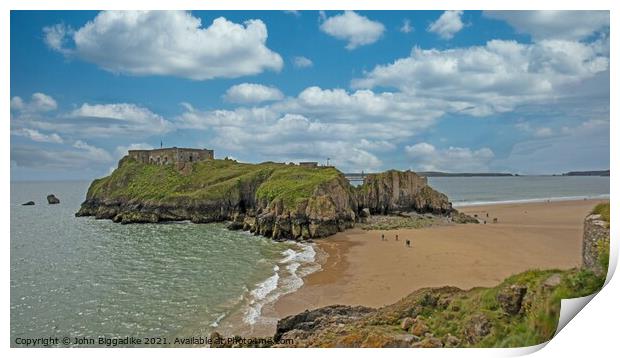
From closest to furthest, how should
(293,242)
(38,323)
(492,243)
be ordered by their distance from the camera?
(38,323) → (492,243) → (293,242)

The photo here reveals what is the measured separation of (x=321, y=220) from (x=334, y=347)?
23.6 metres

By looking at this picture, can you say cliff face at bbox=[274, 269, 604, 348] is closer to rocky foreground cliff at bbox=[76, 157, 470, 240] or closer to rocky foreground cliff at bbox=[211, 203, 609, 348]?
rocky foreground cliff at bbox=[211, 203, 609, 348]

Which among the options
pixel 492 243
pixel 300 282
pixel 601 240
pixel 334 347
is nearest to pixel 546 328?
pixel 601 240

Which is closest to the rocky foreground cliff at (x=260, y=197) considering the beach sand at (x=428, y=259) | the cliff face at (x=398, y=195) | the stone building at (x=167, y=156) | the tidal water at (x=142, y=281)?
the cliff face at (x=398, y=195)

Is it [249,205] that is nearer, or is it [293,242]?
[293,242]

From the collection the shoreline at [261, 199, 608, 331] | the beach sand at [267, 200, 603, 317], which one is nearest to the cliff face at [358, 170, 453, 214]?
the shoreline at [261, 199, 608, 331]

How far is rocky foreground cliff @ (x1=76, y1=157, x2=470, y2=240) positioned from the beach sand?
11.1ft

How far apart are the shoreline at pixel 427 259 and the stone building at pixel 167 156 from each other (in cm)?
3056

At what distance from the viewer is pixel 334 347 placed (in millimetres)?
8484

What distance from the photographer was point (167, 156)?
55219mm

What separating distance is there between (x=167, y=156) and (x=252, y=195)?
55.0 ft
